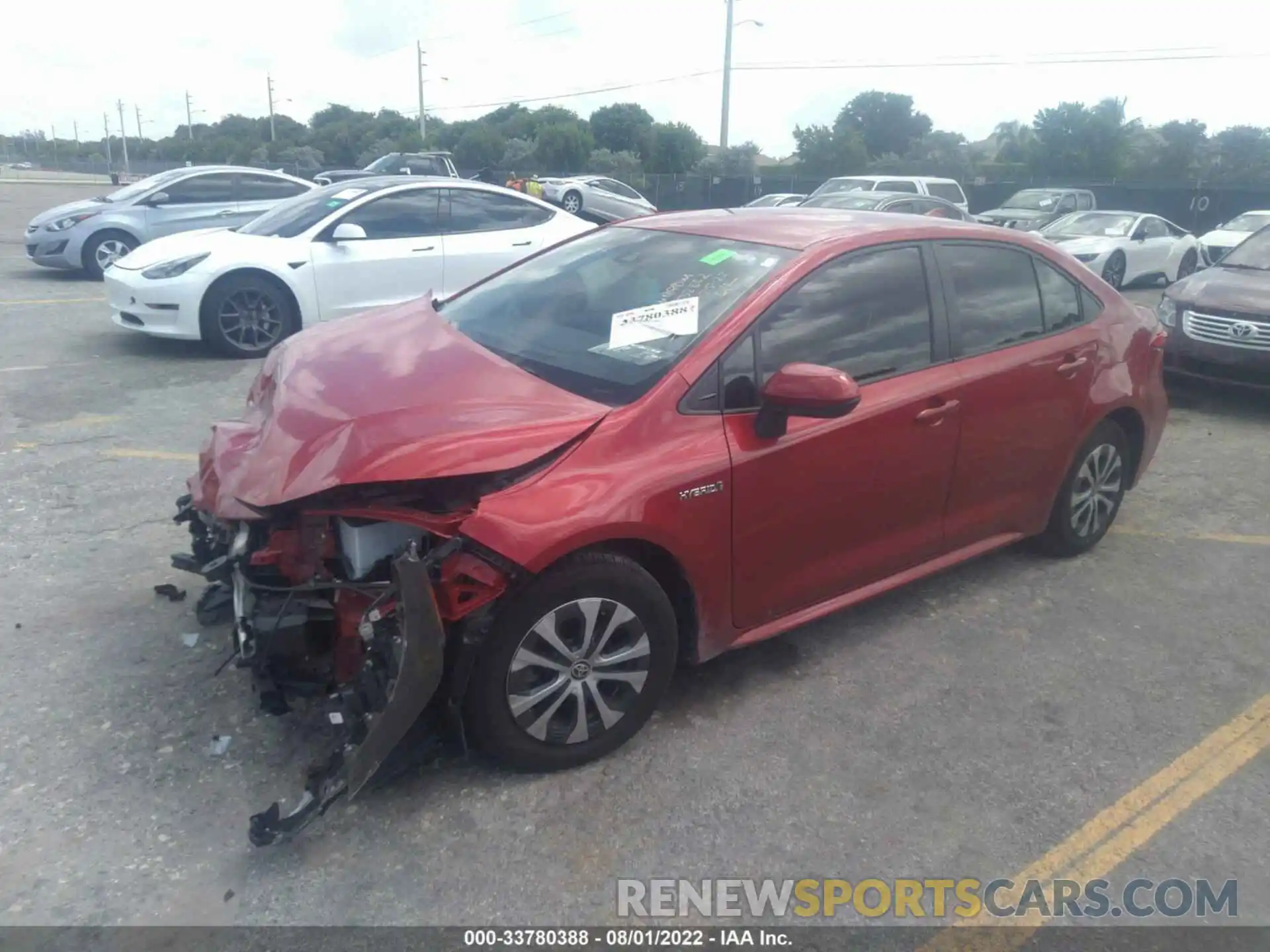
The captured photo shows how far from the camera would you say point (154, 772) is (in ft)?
10.5

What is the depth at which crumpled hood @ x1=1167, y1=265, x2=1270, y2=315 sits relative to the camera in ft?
25.8

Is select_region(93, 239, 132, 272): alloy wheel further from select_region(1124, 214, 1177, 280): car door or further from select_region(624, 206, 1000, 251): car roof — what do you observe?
select_region(1124, 214, 1177, 280): car door

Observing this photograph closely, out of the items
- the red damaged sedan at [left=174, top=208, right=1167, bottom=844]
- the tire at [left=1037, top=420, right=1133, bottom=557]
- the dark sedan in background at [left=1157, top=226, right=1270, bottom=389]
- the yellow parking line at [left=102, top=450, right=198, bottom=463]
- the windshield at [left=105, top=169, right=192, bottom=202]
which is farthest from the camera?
the windshield at [left=105, top=169, right=192, bottom=202]

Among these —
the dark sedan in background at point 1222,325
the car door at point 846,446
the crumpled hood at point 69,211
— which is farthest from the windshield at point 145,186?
the car door at point 846,446

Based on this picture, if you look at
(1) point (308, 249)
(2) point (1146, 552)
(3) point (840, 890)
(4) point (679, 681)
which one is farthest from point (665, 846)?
(1) point (308, 249)

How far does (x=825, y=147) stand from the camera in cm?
5494

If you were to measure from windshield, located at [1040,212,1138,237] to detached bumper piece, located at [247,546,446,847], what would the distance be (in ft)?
52.5

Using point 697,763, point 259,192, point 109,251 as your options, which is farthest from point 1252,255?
point 109,251

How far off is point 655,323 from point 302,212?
6562 millimetres

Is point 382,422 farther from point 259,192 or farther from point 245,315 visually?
point 259,192

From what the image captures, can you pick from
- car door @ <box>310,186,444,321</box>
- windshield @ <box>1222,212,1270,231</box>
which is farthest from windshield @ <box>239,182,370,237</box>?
windshield @ <box>1222,212,1270,231</box>

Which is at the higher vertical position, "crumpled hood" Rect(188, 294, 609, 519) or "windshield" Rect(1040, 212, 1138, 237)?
"windshield" Rect(1040, 212, 1138, 237)

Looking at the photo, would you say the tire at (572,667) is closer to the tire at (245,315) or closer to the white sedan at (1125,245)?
the tire at (245,315)

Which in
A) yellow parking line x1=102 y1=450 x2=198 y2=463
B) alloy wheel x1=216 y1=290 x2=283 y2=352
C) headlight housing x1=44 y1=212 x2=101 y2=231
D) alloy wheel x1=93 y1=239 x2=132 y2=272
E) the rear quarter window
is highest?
the rear quarter window
